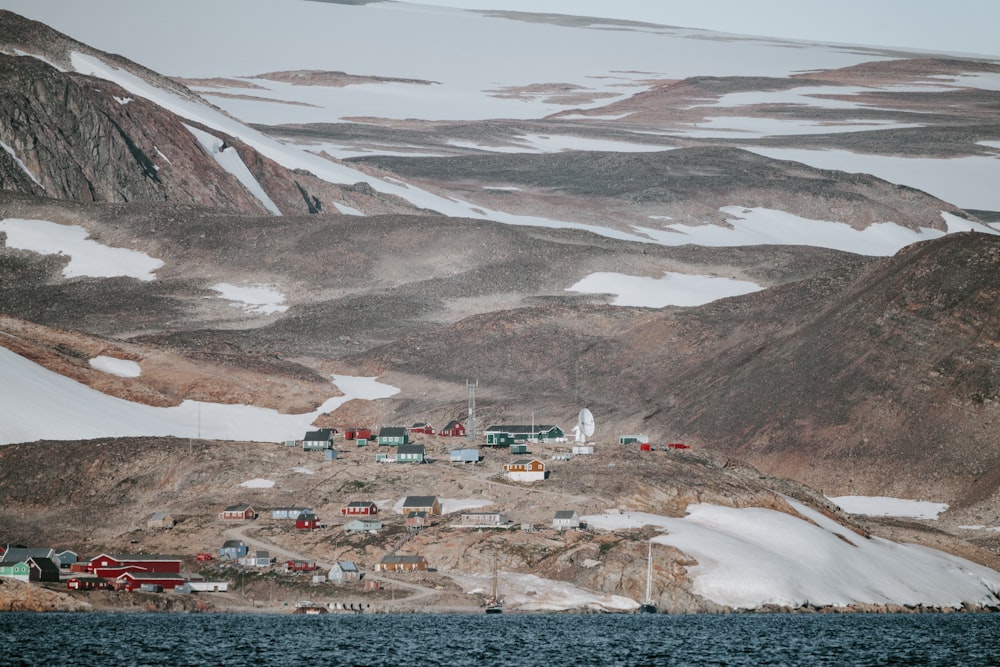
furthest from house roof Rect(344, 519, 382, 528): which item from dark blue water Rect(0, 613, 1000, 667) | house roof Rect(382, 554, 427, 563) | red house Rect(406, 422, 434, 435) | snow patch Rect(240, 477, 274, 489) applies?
red house Rect(406, 422, 434, 435)

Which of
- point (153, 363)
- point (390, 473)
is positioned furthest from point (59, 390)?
point (390, 473)

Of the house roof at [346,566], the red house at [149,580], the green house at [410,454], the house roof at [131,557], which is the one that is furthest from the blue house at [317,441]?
the red house at [149,580]

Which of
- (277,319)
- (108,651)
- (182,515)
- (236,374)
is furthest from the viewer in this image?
(277,319)

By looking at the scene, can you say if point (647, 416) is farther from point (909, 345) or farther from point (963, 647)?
point (963, 647)

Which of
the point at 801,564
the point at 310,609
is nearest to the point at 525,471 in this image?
the point at 801,564

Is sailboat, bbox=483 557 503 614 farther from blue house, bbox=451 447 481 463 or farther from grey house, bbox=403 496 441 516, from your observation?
blue house, bbox=451 447 481 463

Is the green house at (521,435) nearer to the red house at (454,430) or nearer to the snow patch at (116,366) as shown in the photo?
the red house at (454,430)
